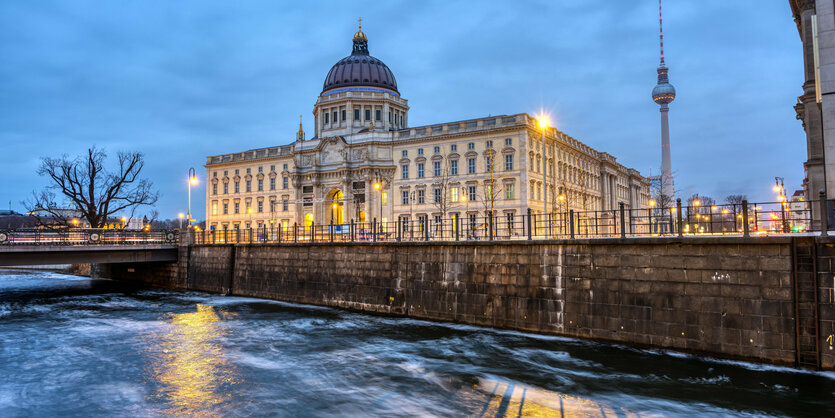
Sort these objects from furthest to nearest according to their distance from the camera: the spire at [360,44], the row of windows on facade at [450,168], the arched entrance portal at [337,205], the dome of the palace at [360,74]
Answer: the spire at [360,44] → the dome of the palace at [360,74] → the arched entrance portal at [337,205] → the row of windows on facade at [450,168]

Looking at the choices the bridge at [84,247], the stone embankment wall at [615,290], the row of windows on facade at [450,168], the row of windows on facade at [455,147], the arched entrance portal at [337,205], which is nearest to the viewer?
the stone embankment wall at [615,290]

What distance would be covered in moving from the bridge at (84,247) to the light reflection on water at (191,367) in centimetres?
1479

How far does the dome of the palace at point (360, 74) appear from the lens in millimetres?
91688

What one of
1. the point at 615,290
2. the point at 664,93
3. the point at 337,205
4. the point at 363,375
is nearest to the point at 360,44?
the point at 337,205

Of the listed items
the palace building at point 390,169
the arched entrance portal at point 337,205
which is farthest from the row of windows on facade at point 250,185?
the arched entrance portal at point 337,205

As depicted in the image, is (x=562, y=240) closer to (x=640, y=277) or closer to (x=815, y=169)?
(x=640, y=277)

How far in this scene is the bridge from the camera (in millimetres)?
34562

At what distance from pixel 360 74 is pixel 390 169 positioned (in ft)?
79.7

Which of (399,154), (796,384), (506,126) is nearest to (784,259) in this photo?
(796,384)

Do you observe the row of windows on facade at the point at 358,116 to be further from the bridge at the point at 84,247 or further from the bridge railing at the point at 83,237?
the bridge at the point at 84,247

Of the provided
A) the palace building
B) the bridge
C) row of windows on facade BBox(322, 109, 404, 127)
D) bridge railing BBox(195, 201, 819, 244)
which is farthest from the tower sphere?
the bridge

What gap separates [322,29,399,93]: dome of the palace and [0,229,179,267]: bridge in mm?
53384

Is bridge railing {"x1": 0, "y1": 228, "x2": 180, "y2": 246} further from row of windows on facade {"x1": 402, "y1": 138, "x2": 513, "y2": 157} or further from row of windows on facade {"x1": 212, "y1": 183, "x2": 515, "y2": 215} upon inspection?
row of windows on facade {"x1": 402, "y1": 138, "x2": 513, "y2": 157}

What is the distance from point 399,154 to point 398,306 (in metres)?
51.3
